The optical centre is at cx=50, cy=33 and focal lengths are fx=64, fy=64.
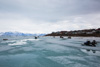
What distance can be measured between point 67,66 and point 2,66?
6998 mm

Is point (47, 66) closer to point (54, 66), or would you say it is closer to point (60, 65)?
point (54, 66)

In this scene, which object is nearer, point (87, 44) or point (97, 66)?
point (97, 66)

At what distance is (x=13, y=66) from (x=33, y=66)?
2190 mm

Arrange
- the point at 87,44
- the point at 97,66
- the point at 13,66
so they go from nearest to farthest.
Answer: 1. the point at 97,66
2. the point at 13,66
3. the point at 87,44

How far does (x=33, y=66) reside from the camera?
275 inches

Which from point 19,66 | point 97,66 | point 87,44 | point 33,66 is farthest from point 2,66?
point 87,44

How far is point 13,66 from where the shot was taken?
23.0 feet

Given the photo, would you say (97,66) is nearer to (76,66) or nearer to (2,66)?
(76,66)

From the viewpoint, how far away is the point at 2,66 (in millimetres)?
6938

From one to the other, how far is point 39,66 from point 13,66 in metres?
2.84

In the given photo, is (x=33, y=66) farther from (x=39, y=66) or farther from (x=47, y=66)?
(x=47, y=66)

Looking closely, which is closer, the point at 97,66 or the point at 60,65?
the point at 97,66

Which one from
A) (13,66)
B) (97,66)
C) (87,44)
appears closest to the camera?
(97,66)

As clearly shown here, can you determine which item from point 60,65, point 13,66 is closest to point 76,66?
point 60,65
